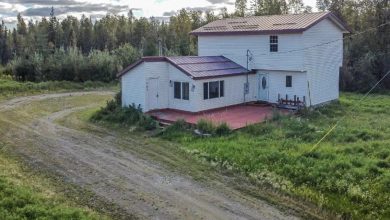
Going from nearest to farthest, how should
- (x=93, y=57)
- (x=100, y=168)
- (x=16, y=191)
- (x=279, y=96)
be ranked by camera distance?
1. (x=16, y=191)
2. (x=100, y=168)
3. (x=279, y=96)
4. (x=93, y=57)

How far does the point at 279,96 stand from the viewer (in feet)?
84.9

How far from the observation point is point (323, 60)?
26.2 metres

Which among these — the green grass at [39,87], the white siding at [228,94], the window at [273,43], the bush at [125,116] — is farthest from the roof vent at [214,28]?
the green grass at [39,87]

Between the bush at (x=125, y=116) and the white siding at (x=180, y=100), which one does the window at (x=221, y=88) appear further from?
the bush at (x=125, y=116)

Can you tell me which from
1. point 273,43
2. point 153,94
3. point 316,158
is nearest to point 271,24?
point 273,43

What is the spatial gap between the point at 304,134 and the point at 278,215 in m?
7.23

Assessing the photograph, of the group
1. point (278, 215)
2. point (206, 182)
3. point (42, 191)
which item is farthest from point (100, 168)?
point (278, 215)

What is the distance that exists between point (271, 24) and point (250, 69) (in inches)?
110

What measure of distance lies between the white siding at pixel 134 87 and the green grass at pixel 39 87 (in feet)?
40.2

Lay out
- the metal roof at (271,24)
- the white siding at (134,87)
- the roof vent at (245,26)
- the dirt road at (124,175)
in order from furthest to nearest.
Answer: the roof vent at (245,26) → the metal roof at (271,24) → the white siding at (134,87) → the dirt road at (124,175)

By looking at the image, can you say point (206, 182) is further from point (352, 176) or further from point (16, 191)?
point (16, 191)

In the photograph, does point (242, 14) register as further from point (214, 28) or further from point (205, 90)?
point (205, 90)

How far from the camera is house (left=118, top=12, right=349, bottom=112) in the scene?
77.8 ft

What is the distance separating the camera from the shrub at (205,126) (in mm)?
19145
